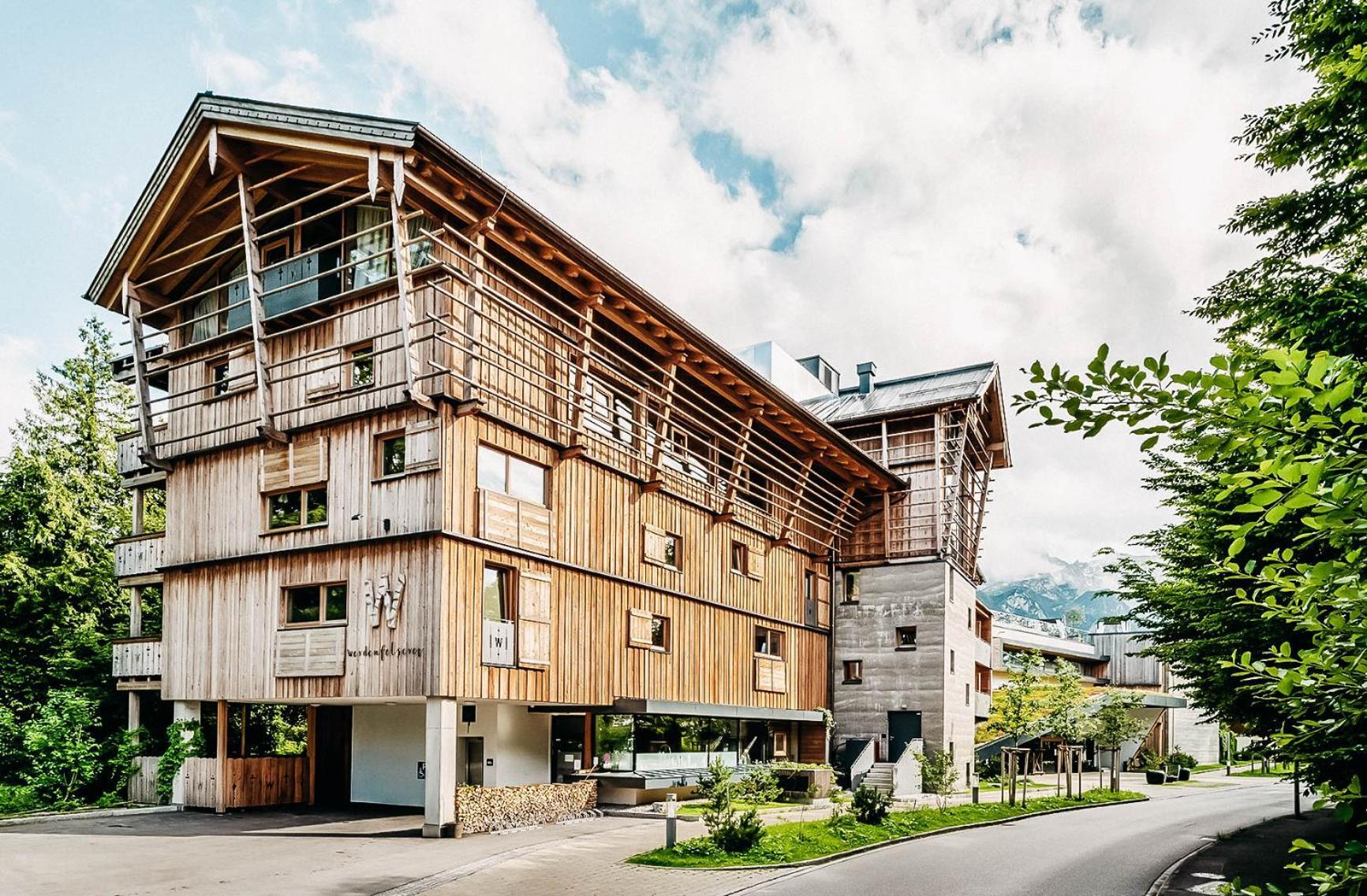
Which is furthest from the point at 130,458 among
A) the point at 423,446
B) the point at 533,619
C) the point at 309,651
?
the point at 533,619

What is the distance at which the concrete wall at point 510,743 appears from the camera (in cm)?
2414

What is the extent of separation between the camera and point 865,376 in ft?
139

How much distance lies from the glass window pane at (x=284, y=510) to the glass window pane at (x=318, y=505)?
45cm

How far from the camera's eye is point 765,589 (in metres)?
33.4

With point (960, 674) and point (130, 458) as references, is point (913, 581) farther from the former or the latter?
point (130, 458)

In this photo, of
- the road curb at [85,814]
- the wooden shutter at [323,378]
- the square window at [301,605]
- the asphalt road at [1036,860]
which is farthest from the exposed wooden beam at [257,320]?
the asphalt road at [1036,860]

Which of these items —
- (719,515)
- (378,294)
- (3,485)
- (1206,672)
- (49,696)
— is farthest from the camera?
(3,485)

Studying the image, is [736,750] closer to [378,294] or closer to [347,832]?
[347,832]

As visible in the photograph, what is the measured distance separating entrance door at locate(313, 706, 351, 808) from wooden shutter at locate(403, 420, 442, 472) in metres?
8.75

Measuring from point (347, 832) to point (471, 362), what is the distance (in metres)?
9.27


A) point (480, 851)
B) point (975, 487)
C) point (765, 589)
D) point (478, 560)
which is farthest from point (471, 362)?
point (975, 487)

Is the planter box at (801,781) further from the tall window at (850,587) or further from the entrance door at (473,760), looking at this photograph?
the entrance door at (473,760)

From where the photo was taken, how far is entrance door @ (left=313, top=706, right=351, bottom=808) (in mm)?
26703

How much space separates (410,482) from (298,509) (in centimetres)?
402
